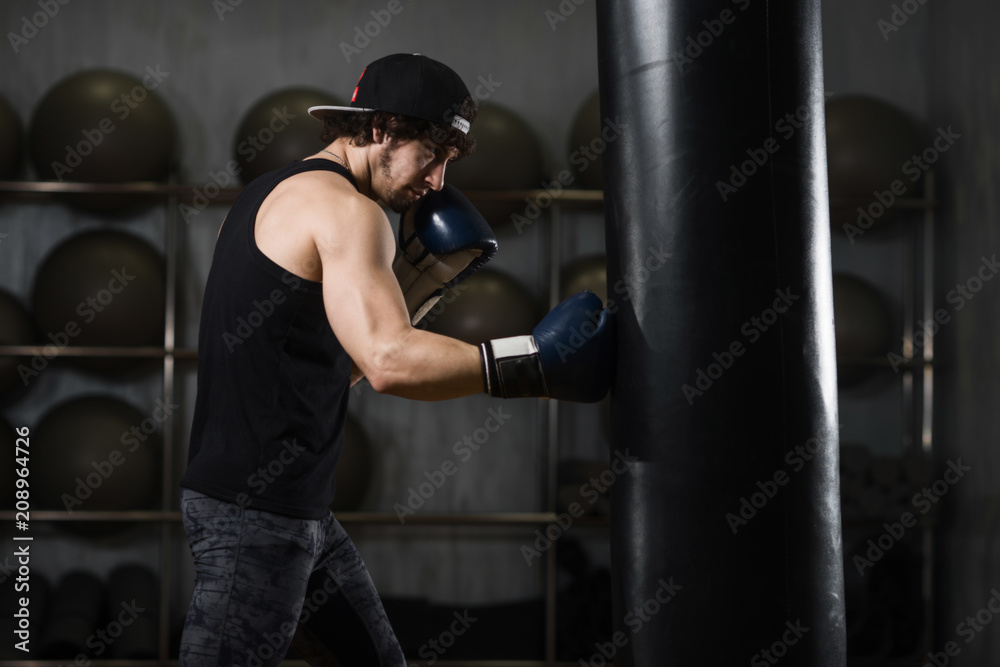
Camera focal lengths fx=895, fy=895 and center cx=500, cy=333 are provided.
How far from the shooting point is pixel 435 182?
1772 millimetres

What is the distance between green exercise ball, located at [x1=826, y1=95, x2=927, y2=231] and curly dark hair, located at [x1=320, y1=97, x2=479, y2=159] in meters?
2.33

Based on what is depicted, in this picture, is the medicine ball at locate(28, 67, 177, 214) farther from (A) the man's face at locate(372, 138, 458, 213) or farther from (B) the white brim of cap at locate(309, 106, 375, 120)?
(A) the man's face at locate(372, 138, 458, 213)

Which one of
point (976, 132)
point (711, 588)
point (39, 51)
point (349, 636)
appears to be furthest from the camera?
point (39, 51)

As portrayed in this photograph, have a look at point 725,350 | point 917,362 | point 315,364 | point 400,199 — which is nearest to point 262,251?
point 315,364

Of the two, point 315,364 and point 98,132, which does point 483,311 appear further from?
point 315,364

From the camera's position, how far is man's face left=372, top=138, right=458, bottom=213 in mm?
1719

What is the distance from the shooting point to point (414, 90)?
5.41 feet

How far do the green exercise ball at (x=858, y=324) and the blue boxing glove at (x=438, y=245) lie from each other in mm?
2148

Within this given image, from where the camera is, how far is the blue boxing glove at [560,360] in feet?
4.76

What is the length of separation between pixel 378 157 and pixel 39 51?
3.03 metres

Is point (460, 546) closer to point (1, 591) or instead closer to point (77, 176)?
point (1, 591)

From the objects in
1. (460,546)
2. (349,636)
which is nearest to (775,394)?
(349,636)

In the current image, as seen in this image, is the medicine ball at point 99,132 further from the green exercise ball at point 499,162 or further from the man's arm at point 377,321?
the man's arm at point 377,321

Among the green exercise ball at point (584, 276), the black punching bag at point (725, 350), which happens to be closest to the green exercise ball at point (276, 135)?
the green exercise ball at point (584, 276)
